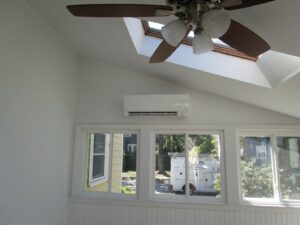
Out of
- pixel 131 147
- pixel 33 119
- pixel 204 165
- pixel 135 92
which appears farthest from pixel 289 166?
pixel 33 119

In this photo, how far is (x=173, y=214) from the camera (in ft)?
10.4

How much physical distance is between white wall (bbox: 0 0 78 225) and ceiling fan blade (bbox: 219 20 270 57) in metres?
1.94

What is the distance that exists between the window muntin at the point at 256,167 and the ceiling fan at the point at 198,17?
2.13 m

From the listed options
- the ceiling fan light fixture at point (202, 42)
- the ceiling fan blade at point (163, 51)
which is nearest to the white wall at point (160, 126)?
the ceiling fan blade at point (163, 51)

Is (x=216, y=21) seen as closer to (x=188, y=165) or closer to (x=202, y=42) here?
(x=202, y=42)

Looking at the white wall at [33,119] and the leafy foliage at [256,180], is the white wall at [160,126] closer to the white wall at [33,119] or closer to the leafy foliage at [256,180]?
the leafy foliage at [256,180]

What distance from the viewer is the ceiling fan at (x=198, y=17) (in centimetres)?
112

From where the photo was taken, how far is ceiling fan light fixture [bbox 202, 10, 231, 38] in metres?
1.10

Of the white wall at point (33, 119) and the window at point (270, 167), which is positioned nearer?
the white wall at point (33, 119)

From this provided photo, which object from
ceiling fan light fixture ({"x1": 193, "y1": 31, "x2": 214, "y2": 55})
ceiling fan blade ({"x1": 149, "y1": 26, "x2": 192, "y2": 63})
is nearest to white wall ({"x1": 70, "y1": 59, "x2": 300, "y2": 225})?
ceiling fan blade ({"x1": 149, "y1": 26, "x2": 192, "y2": 63})

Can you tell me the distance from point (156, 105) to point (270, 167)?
5.78 feet

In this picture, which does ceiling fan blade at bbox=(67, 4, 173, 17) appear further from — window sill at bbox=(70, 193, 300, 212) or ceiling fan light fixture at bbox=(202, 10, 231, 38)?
window sill at bbox=(70, 193, 300, 212)

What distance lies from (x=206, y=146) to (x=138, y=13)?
2.47 m

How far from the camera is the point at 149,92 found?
3.46m
